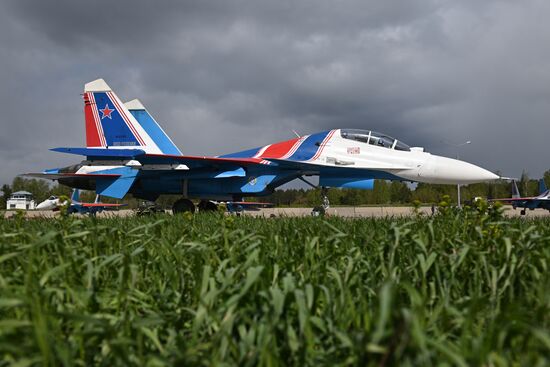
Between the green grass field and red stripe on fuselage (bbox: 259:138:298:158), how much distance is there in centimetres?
1276

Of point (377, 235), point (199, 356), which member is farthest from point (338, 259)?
point (199, 356)

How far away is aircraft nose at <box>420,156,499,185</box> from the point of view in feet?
44.5

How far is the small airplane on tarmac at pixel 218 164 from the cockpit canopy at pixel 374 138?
0.04 m

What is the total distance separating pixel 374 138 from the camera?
14344mm

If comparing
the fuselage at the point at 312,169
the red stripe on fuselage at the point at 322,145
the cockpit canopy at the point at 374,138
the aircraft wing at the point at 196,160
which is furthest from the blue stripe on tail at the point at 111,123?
the cockpit canopy at the point at 374,138

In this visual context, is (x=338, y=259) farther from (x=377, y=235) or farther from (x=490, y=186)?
(x=490, y=186)

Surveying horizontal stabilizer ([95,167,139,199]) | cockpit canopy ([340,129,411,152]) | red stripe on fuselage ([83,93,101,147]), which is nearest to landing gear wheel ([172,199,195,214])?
horizontal stabilizer ([95,167,139,199])

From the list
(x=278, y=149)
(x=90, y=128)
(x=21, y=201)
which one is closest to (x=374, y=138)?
(x=278, y=149)

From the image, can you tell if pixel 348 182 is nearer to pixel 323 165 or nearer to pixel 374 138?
pixel 323 165

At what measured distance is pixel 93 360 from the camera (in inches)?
50.8

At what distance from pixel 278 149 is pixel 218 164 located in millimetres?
2442

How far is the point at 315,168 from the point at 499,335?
44.9 ft

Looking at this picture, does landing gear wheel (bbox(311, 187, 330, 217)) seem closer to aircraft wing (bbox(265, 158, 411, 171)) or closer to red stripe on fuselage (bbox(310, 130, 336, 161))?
aircraft wing (bbox(265, 158, 411, 171))

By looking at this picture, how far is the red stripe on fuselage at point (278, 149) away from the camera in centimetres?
1548
